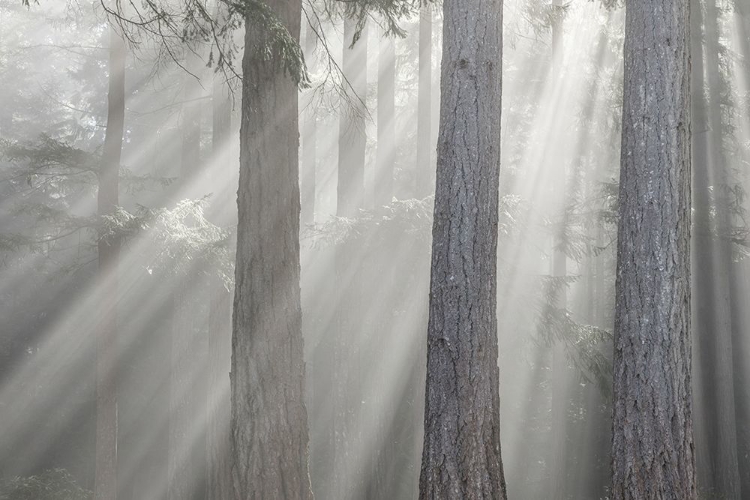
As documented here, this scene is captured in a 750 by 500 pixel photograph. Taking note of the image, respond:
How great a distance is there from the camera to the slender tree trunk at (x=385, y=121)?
16.7m

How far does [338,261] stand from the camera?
47.1 ft

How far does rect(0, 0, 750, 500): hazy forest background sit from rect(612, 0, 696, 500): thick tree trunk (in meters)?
3.06

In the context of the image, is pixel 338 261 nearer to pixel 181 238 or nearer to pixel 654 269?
pixel 181 238

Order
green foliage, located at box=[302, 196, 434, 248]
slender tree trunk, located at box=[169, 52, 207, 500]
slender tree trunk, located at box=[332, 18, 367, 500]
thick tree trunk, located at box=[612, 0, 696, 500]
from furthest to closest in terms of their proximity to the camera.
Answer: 1. slender tree trunk, located at box=[332, 18, 367, 500]
2. slender tree trunk, located at box=[169, 52, 207, 500]
3. green foliage, located at box=[302, 196, 434, 248]
4. thick tree trunk, located at box=[612, 0, 696, 500]

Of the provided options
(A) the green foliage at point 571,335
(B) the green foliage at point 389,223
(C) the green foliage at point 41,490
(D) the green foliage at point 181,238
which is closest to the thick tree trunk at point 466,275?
(B) the green foliage at point 389,223

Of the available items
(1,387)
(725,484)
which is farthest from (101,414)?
(725,484)

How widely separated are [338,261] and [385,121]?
417 centimetres

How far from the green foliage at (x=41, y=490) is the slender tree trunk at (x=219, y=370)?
2.55 metres

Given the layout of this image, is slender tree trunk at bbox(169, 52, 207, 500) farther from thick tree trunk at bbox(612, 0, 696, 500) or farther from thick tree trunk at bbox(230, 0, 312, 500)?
thick tree trunk at bbox(612, 0, 696, 500)

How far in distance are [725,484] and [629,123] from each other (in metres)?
11.6

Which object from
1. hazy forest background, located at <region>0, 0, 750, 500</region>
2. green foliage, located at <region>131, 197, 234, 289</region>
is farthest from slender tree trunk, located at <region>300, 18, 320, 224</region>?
green foliage, located at <region>131, 197, 234, 289</region>

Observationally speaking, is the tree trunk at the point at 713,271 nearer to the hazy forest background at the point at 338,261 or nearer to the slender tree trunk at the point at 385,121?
the hazy forest background at the point at 338,261

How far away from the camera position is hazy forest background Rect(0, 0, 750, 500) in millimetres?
12000

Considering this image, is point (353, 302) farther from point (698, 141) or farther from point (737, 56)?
point (737, 56)
